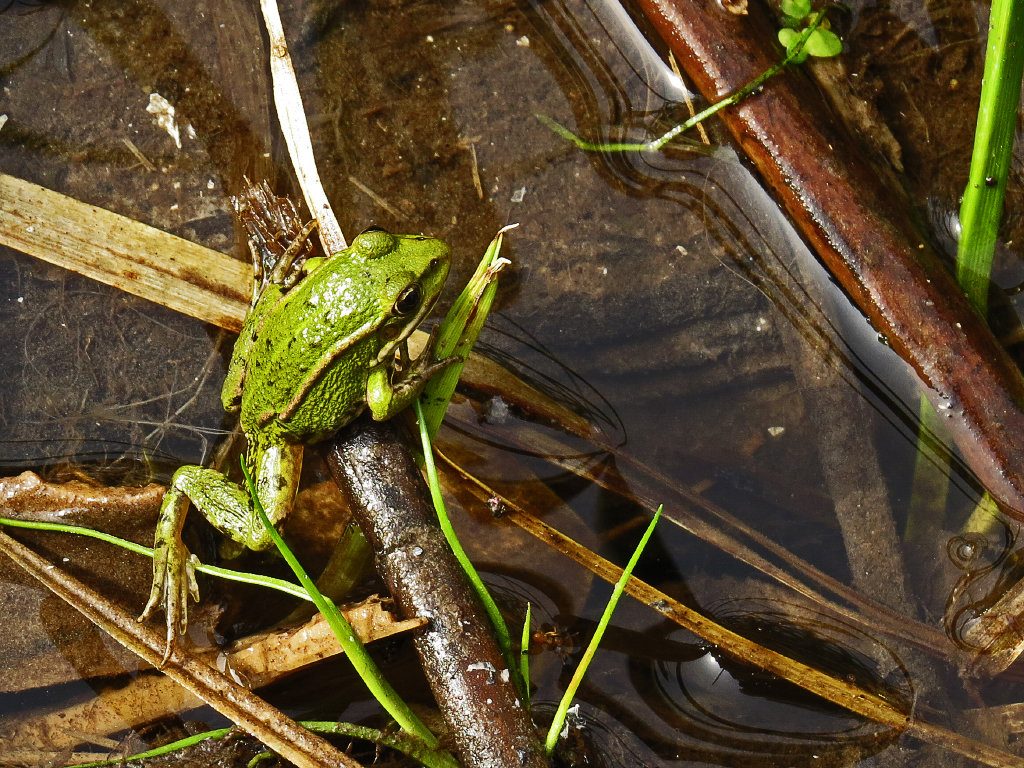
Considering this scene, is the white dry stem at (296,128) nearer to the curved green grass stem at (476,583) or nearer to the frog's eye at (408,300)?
the frog's eye at (408,300)

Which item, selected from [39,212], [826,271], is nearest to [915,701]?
[826,271]

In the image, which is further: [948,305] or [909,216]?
[909,216]

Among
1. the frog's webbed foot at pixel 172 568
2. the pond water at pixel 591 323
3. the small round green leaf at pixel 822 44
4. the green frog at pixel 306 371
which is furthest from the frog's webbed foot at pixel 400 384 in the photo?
the small round green leaf at pixel 822 44

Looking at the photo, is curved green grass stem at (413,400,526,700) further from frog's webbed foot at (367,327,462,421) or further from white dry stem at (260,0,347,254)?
white dry stem at (260,0,347,254)

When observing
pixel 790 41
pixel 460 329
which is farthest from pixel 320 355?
pixel 790 41

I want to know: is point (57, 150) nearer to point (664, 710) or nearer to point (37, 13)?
point (37, 13)


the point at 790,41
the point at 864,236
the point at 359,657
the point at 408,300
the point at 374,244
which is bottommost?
the point at 864,236

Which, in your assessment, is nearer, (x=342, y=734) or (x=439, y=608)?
(x=439, y=608)

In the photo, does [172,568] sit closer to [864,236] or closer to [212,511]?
[212,511]
